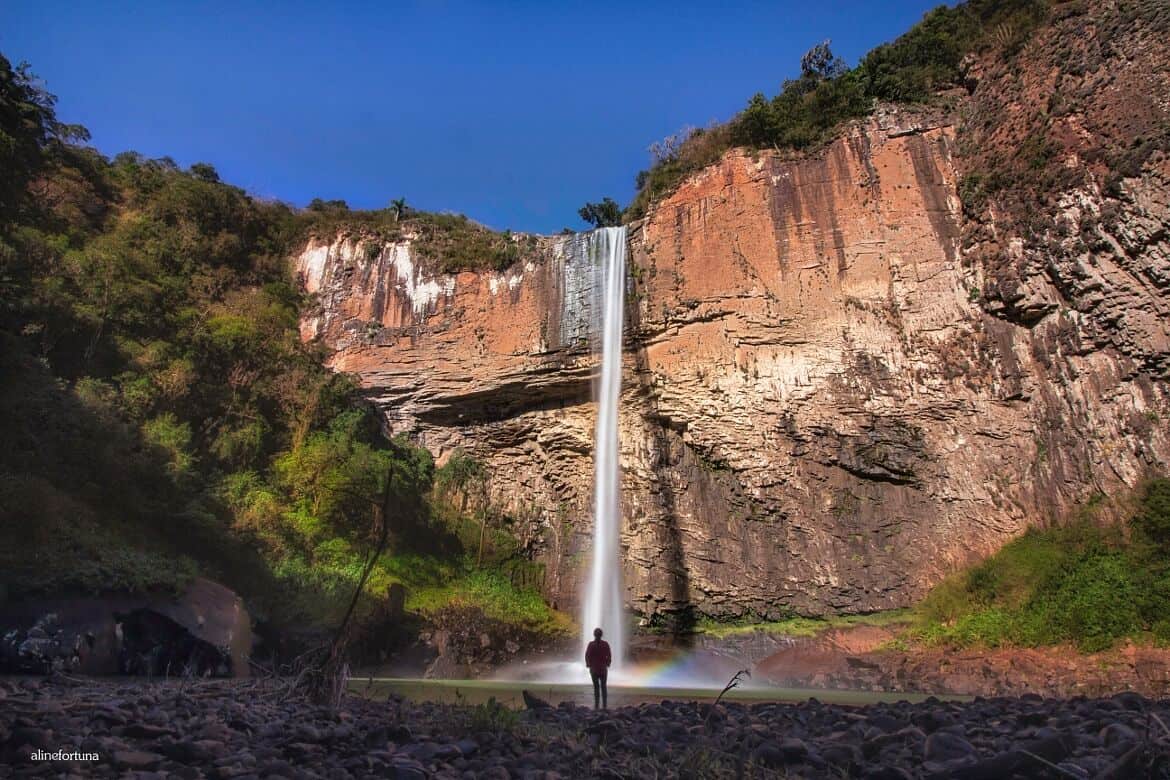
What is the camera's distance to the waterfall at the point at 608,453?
1952 cm

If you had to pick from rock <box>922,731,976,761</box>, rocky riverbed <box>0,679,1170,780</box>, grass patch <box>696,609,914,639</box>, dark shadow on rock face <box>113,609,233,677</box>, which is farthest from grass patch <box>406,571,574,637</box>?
rock <box>922,731,976,761</box>

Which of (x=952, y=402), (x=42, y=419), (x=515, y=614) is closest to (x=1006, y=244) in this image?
(x=952, y=402)

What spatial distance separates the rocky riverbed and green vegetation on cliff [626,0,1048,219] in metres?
18.6

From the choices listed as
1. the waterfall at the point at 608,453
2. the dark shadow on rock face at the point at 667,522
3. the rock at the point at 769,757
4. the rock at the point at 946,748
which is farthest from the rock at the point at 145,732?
the dark shadow on rock face at the point at 667,522

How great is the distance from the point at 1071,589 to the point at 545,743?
43.3ft

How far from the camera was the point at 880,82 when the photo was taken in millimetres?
19922

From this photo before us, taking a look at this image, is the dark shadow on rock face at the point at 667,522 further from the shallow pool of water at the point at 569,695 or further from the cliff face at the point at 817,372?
the shallow pool of water at the point at 569,695

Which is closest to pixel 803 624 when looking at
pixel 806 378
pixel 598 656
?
pixel 806 378

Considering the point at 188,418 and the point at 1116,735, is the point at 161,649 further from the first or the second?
the point at 1116,735

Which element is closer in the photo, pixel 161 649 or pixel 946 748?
pixel 946 748

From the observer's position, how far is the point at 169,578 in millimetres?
10523

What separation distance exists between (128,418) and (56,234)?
30.1 feet

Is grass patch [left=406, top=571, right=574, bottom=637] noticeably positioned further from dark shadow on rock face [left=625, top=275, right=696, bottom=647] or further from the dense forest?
dark shadow on rock face [left=625, top=275, right=696, bottom=647]

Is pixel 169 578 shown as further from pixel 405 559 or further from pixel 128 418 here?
pixel 405 559
